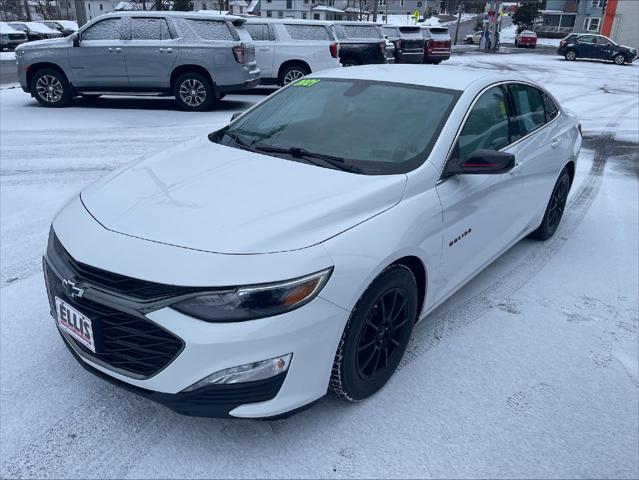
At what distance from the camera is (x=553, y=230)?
16.8ft

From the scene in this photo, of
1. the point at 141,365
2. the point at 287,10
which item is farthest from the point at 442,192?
the point at 287,10

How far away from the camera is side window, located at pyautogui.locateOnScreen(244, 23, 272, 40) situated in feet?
42.8

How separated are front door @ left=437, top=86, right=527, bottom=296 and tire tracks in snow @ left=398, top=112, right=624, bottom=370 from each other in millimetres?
318

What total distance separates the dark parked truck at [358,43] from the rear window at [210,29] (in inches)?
192

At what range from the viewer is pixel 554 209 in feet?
16.3

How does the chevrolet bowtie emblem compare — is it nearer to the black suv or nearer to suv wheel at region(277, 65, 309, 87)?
suv wheel at region(277, 65, 309, 87)

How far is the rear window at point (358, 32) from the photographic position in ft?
50.0

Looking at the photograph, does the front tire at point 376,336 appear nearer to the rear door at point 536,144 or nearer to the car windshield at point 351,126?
the car windshield at point 351,126

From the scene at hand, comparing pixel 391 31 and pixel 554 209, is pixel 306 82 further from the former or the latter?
pixel 391 31

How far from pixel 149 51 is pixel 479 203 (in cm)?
900

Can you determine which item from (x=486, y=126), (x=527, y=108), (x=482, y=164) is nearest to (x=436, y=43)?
(x=527, y=108)

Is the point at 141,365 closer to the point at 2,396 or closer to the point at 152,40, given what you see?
the point at 2,396

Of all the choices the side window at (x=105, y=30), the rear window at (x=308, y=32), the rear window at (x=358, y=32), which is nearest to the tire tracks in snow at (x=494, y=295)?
the rear window at (x=308, y=32)

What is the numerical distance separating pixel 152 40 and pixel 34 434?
31.5ft
